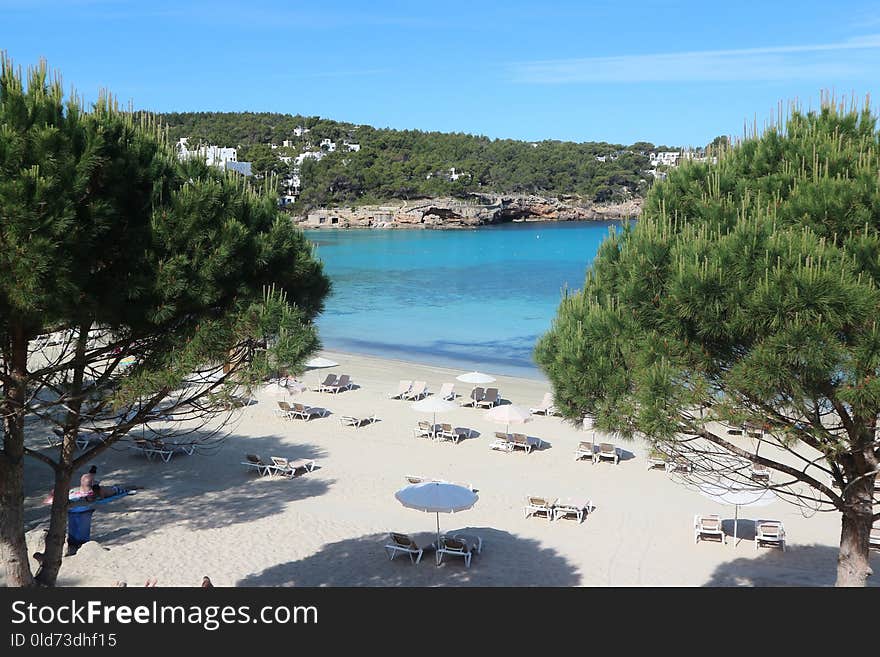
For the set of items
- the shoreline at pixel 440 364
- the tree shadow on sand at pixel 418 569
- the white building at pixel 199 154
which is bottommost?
the shoreline at pixel 440 364

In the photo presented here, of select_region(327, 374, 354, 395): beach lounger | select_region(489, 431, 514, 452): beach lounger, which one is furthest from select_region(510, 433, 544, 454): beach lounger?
select_region(327, 374, 354, 395): beach lounger

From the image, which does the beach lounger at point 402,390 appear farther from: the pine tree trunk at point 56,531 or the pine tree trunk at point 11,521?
the pine tree trunk at point 11,521

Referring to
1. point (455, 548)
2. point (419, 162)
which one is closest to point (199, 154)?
point (455, 548)

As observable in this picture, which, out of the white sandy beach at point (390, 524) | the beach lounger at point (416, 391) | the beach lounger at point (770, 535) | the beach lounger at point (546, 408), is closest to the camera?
the white sandy beach at point (390, 524)

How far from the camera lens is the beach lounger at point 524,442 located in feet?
56.2

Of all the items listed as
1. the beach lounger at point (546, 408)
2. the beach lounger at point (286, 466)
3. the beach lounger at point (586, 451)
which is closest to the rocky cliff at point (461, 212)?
the beach lounger at point (546, 408)

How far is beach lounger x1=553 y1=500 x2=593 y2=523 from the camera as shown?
12570 millimetres

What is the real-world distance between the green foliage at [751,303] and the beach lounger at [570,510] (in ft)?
20.3

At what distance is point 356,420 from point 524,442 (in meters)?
4.44

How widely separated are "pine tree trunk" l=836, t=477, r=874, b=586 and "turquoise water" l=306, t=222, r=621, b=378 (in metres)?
3.02

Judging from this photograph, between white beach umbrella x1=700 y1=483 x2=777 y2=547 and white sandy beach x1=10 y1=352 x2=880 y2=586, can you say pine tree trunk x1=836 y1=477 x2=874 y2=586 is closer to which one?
white sandy beach x1=10 y1=352 x2=880 y2=586

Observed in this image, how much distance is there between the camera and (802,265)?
16.9ft

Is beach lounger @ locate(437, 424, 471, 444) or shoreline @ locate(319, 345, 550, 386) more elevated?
beach lounger @ locate(437, 424, 471, 444)

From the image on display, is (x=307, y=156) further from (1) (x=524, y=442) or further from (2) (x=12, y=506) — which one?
(2) (x=12, y=506)
